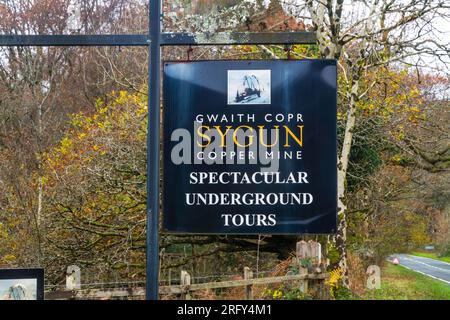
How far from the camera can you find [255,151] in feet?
15.2

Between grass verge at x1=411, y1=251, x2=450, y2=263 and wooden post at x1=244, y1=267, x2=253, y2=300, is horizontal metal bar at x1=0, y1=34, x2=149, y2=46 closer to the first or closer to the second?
wooden post at x1=244, y1=267, x2=253, y2=300

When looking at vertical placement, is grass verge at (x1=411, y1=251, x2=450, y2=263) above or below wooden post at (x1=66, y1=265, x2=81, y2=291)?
below

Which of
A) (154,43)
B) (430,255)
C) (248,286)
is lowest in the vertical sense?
(430,255)

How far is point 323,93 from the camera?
4648mm

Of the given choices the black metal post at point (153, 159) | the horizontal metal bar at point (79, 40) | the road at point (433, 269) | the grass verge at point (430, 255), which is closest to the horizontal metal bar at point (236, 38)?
the black metal post at point (153, 159)

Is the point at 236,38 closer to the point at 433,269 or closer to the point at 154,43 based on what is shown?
the point at 154,43

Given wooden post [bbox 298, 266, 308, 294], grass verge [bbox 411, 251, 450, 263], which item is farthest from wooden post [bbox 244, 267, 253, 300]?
grass verge [bbox 411, 251, 450, 263]

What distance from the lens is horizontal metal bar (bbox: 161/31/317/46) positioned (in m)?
4.71

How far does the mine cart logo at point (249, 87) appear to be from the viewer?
4.65 meters

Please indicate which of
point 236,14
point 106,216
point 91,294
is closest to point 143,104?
point 106,216

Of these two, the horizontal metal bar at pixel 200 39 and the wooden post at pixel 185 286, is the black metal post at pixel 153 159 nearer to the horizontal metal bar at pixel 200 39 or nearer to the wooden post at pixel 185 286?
the horizontal metal bar at pixel 200 39

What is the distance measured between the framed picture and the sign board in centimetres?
118

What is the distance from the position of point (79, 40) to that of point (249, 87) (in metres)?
1.43

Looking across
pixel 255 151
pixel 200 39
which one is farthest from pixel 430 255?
pixel 200 39
